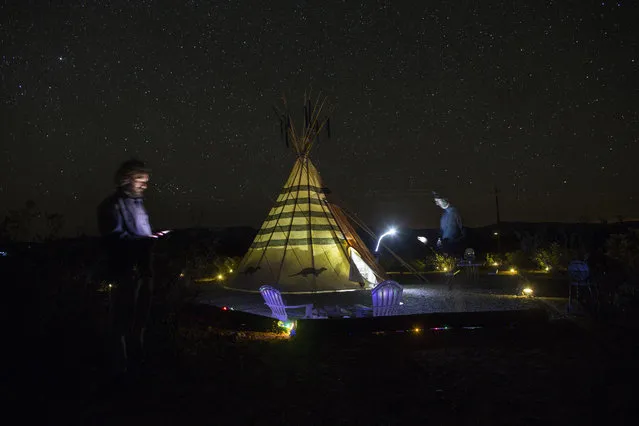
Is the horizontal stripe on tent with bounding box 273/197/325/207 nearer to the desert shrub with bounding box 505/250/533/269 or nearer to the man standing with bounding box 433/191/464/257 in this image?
the man standing with bounding box 433/191/464/257

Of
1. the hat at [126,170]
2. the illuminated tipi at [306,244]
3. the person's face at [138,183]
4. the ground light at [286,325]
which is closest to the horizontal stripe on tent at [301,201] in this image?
the illuminated tipi at [306,244]

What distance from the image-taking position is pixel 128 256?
12.6ft

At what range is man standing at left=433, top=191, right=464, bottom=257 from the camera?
932 centimetres

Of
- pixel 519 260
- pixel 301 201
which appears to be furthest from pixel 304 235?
pixel 519 260

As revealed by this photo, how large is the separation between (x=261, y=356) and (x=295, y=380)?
89cm

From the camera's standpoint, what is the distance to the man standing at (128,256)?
3807 millimetres

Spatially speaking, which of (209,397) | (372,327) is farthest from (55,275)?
(372,327)

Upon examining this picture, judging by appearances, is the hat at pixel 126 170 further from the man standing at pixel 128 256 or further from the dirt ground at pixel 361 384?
the dirt ground at pixel 361 384

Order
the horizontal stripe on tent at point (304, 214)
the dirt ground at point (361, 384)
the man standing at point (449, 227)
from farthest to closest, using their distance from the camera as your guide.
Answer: the horizontal stripe on tent at point (304, 214) → the man standing at point (449, 227) → the dirt ground at point (361, 384)

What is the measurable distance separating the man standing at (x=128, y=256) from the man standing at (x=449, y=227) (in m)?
6.37

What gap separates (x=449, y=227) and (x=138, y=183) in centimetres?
654

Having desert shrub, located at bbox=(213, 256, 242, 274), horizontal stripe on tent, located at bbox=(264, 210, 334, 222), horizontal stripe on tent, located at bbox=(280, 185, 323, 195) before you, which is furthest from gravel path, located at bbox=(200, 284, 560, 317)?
desert shrub, located at bbox=(213, 256, 242, 274)

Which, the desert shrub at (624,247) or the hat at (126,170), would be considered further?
the desert shrub at (624,247)

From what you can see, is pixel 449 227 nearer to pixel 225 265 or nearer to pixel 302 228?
pixel 302 228
